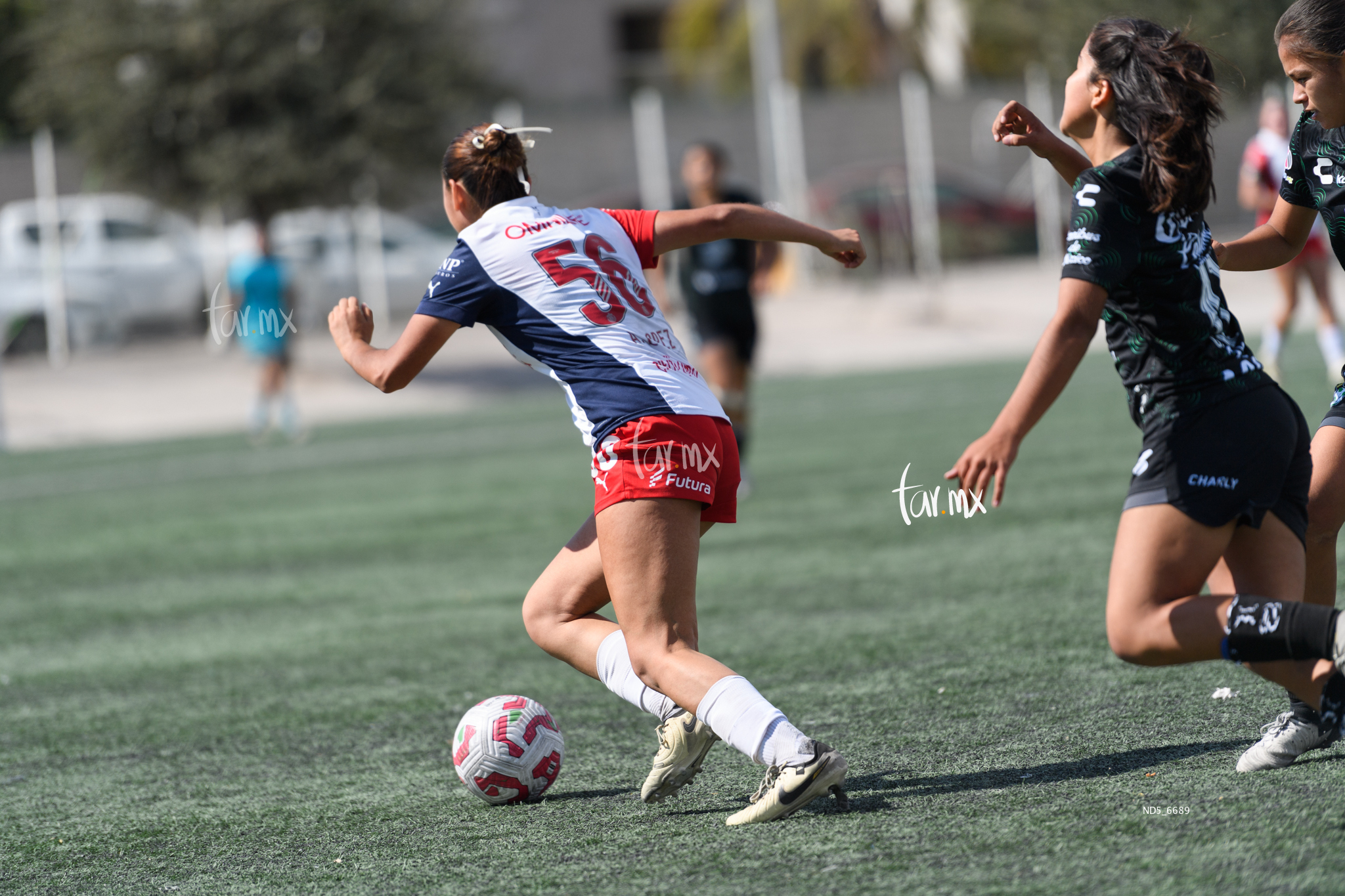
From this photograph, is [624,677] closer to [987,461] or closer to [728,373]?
[987,461]

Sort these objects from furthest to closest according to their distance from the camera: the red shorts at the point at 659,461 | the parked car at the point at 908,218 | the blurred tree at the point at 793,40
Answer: the blurred tree at the point at 793,40
the parked car at the point at 908,218
the red shorts at the point at 659,461

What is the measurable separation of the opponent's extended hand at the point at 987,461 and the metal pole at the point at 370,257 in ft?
69.8

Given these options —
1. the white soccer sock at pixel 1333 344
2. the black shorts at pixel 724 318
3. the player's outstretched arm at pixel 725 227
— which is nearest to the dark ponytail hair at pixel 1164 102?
the player's outstretched arm at pixel 725 227

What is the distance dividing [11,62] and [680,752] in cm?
2976

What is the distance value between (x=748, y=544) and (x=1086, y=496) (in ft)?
6.75

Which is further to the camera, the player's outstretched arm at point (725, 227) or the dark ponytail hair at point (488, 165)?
the player's outstretched arm at point (725, 227)

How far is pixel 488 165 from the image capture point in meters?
4.02

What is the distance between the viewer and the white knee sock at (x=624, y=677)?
413cm

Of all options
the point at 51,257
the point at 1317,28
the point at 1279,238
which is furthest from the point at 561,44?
the point at 1317,28

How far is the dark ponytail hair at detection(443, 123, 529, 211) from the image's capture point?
402cm

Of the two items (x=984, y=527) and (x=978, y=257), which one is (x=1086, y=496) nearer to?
(x=984, y=527)

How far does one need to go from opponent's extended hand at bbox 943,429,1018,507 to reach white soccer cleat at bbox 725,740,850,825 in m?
0.80

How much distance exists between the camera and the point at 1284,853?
3162 mm

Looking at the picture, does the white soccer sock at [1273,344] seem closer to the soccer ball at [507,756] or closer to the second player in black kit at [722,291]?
the second player in black kit at [722,291]
